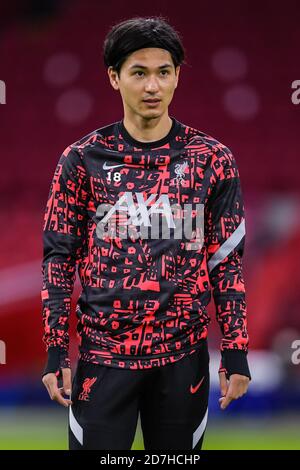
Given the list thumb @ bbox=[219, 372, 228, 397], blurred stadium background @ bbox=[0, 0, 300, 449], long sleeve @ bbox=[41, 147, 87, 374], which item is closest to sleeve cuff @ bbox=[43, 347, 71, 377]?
long sleeve @ bbox=[41, 147, 87, 374]

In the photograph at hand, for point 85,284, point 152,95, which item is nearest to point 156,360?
point 85,284

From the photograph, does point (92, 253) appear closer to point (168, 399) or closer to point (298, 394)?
point (168, 399)

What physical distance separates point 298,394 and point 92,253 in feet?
7.25

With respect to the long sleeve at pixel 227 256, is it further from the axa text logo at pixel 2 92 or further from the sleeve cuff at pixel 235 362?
the axa text logo at pixel 2 92

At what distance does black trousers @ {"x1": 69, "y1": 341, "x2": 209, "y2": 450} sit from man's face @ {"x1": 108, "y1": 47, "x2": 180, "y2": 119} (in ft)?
1.81

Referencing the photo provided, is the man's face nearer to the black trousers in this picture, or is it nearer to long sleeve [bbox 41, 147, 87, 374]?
long sleeve [bbox 41, 147, 87, 374]

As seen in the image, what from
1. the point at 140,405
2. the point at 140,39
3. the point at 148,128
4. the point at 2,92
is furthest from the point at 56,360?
the point at 2,92

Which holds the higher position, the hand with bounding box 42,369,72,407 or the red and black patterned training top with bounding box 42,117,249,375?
the red and black patterned training top with bounding box 42,117,249,375

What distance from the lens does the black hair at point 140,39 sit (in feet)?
6.70

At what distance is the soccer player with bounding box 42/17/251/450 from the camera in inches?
80.1

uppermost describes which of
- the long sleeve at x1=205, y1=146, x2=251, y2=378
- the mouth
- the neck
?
the mouth

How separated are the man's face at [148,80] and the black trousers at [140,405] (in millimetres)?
553

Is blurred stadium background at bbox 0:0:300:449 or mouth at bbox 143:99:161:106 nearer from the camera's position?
mouth at bbox 143:99:161:106

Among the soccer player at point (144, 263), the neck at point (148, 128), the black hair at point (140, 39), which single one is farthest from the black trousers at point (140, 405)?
the black hair at point (140, 39)
